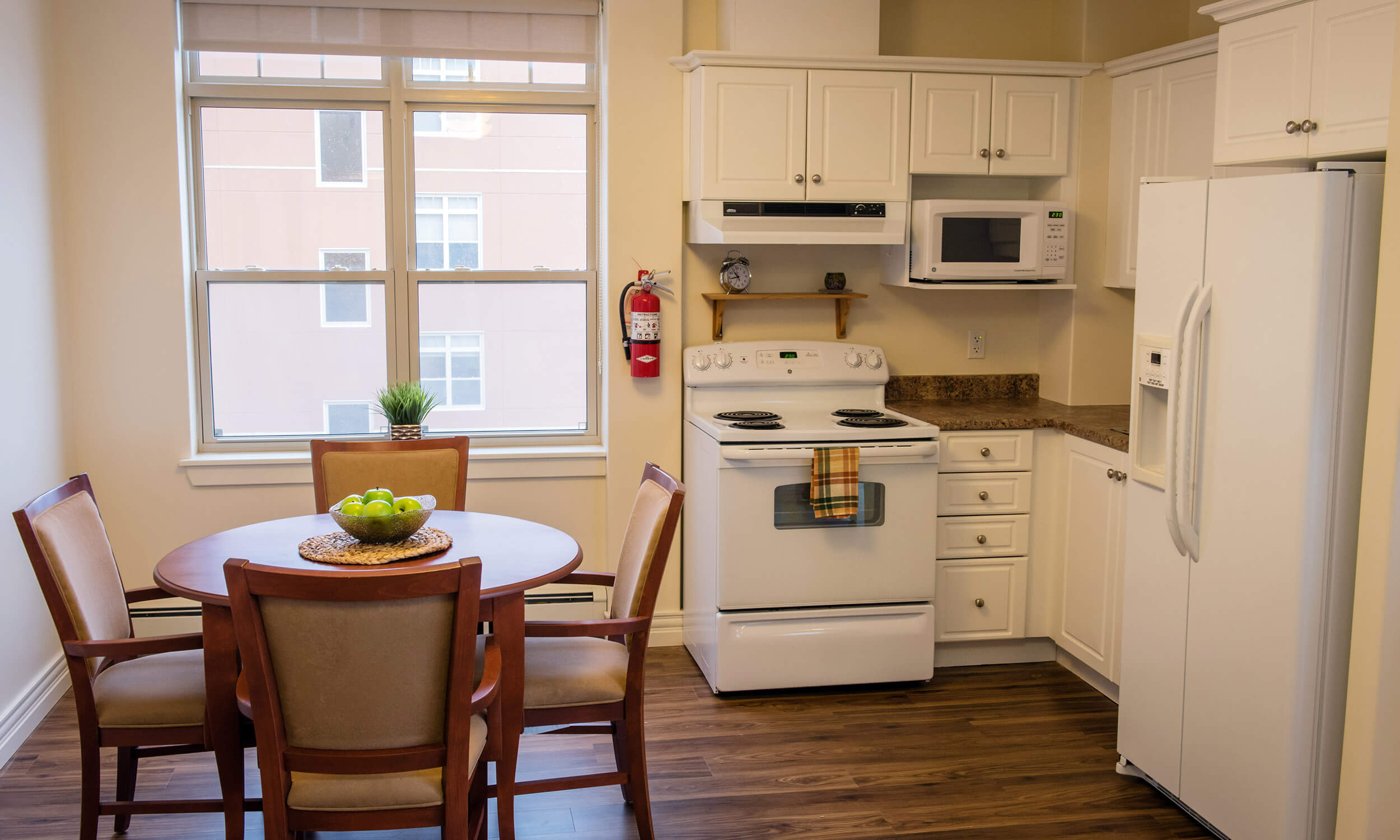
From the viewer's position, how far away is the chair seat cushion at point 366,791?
203cm

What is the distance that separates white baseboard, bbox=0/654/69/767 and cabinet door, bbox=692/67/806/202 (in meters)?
2.51

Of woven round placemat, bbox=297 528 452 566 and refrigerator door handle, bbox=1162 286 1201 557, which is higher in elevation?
refrigerator door handle, bbox=1162 286 1201 557

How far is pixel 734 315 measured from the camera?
14.0 feet

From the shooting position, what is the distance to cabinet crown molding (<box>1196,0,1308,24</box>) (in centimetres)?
281

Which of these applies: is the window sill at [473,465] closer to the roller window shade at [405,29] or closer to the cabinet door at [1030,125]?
the roller window shade at [405,29]

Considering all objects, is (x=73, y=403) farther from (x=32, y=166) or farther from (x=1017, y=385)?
(x=1017, y=385)

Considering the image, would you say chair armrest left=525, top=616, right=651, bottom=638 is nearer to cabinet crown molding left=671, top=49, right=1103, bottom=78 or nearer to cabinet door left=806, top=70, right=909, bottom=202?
cabinet door left=806, top=70, right=909, bottom=202

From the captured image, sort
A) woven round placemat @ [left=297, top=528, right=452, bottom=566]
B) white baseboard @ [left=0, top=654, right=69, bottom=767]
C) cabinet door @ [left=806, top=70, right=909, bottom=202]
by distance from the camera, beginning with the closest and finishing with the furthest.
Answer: woven round placemat @ [left=297, top=528, right=452, bottom=566] → white baseboard @ [left=0, top=654, right=69, bottom=767] → cabinet door @ [left=806, top=70, right=909, bottom=202]

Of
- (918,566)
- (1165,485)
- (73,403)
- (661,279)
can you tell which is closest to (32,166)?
(73,403)

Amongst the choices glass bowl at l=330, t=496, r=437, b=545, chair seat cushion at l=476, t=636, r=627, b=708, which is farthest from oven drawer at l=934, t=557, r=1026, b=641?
glass bowl at l=330, t=496, r=437, b=545

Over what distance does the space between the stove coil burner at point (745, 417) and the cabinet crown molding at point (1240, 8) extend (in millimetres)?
1794

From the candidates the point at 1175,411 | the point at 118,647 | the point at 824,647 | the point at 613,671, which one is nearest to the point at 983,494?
the point at 824,647

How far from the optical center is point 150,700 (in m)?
Answer: 2.44

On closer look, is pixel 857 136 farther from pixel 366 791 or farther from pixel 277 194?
pixel 366 791
